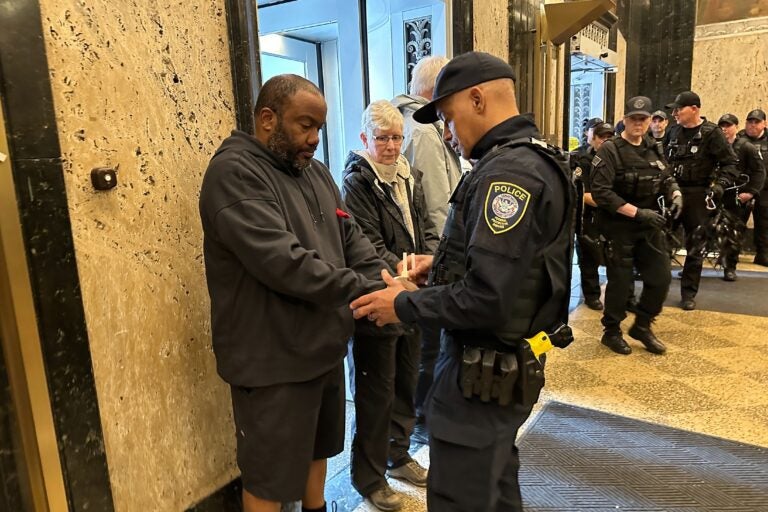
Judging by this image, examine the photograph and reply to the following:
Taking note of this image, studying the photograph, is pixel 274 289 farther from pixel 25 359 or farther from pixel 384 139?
pixel 384 139

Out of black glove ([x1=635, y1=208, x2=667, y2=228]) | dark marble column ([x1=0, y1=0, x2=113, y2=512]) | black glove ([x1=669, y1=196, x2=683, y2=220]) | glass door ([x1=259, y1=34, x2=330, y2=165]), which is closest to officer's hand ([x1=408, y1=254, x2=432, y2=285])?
dark marble column ([x1=0, y1=0, x2=113, y2=512])

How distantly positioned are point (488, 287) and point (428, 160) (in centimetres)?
132

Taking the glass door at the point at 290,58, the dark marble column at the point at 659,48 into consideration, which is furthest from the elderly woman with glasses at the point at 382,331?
the dark marble column at the point at 659,48

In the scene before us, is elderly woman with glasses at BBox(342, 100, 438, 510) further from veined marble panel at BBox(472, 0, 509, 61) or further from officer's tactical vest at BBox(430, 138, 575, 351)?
veined marble panel at BBox(472, 0, 509, 61)

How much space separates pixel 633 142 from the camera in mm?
3898

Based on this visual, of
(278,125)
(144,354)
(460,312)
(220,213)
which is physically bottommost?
(144,354)

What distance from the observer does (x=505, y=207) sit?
4.39 feet

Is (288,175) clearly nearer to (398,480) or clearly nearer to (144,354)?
(144,354)

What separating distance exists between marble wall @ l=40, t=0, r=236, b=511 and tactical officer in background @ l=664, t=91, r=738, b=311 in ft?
14.7

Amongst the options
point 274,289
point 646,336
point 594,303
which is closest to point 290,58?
point 274,289

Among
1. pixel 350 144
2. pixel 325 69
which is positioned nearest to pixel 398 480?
pixel 350 144

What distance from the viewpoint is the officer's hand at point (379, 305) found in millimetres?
1579

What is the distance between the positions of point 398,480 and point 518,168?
1.60 meters

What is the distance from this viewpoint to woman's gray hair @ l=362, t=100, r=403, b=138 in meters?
2.14
